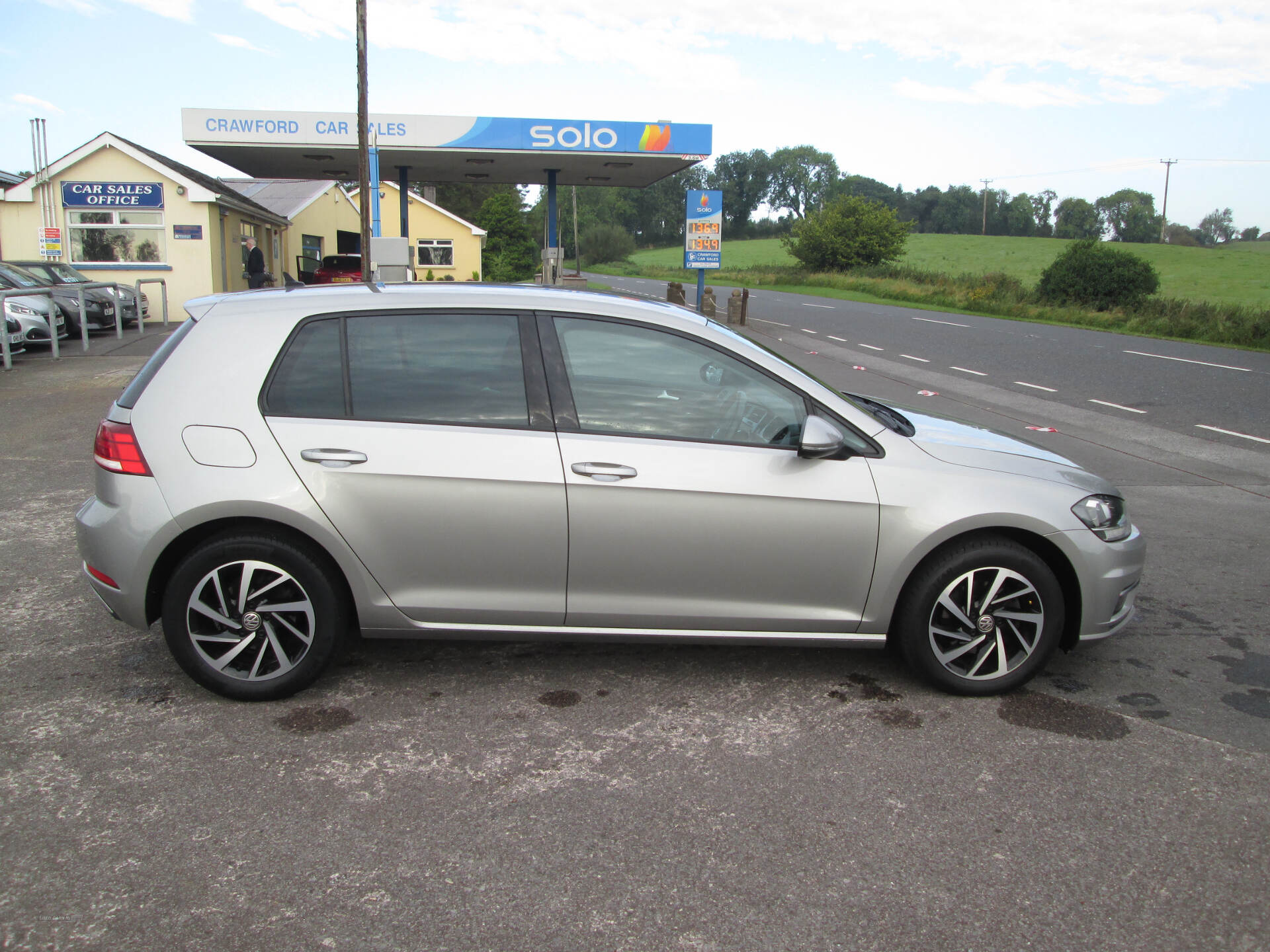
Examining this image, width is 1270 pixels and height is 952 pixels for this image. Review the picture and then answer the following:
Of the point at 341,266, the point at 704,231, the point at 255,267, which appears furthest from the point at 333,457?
the point at 341,266

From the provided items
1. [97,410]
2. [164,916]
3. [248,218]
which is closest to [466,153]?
[248,218]

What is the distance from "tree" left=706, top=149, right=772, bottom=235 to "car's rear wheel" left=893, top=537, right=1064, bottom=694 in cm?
15397

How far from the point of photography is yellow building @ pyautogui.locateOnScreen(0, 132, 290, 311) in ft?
81.8

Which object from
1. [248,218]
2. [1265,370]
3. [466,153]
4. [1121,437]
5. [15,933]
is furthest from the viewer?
[248,218]

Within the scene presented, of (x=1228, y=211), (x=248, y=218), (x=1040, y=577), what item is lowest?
(x=1040, y=577)

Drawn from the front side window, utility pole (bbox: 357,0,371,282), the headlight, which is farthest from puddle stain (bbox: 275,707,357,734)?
utility pole (bbox: 357,0,371,282)

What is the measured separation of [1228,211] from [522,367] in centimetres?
16278

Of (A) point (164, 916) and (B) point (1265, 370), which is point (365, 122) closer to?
(B) point (1265, 370)

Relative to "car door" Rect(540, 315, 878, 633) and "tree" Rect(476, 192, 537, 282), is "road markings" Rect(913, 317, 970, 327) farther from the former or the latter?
"tree" Rect(476, 192, 537, 282)

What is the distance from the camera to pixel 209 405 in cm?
380

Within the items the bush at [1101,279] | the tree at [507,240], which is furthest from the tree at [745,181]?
the bush at [1101,279]

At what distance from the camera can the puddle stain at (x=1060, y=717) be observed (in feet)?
12.3

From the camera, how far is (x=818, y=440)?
147 inches

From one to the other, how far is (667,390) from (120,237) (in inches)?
1034
